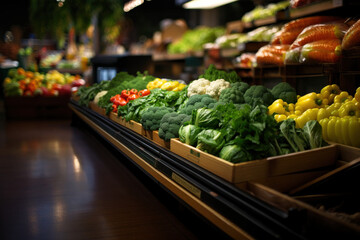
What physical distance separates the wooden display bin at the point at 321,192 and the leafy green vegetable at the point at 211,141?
34 cm

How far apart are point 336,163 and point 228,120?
69 centimetres

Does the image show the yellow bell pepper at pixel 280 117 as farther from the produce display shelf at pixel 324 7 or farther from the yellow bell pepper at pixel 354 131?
the produce display shelf at pixel 324 7

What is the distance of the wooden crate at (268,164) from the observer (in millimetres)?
2168

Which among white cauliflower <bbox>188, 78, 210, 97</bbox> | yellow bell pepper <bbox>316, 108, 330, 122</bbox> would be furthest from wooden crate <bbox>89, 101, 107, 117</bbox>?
yellow bell pepper <bbox>316, 108, 330, 122</bbox>

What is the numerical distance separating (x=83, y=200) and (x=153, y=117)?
0.94m

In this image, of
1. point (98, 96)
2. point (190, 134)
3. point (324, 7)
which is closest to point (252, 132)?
point (190, 134)

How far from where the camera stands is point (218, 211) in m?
2.15

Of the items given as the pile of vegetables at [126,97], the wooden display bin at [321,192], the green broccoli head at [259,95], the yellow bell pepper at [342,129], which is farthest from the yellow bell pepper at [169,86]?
the wooden display bin at [321,192]

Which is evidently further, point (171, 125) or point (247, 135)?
point (171, 125)

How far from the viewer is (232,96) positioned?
3.17m

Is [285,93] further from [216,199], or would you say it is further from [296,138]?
[216,199]

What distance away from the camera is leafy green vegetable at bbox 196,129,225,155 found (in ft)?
8.01

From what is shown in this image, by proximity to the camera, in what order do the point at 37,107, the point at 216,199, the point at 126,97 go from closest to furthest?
1. the point at 216,199
2. the point at 126,97
3. the point at 37,107

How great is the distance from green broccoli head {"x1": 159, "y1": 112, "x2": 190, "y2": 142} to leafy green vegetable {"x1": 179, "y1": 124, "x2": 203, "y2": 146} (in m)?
0.17
